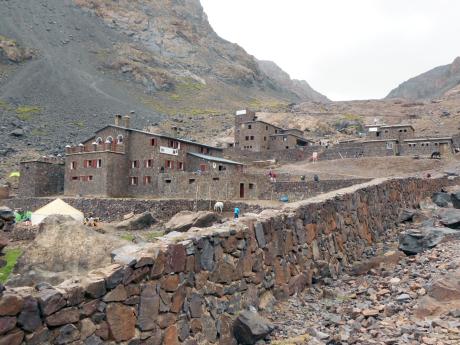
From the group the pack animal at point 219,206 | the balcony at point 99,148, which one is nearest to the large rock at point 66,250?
the pack animal at point 219,206

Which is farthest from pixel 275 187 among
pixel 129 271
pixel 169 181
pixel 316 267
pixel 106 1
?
pixel 106 1

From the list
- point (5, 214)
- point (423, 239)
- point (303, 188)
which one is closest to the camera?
point (5, 214)

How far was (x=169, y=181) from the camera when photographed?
4988 cm

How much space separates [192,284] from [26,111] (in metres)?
101

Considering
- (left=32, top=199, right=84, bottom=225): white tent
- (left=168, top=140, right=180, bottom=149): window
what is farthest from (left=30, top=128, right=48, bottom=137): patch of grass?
(left=32, top=199, right=84, bottom=225): white tent

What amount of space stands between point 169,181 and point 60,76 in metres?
81.9

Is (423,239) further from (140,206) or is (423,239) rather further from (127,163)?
(127,163)

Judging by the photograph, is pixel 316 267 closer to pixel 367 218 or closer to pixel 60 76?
pixel 367 218

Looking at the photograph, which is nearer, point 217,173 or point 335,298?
point 335,298

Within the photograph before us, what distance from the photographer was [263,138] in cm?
7744

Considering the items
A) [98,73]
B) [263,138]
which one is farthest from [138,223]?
[98,73]

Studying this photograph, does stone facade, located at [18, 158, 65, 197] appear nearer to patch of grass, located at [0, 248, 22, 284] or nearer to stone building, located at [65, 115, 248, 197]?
stone building, located at [65, 115, 248, 197]

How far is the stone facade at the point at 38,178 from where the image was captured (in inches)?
2325

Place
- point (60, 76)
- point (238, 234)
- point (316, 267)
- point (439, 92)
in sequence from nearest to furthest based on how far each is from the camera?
point (238, 234) < point (316, 267) < point (60, 76) < point (439, 92)
